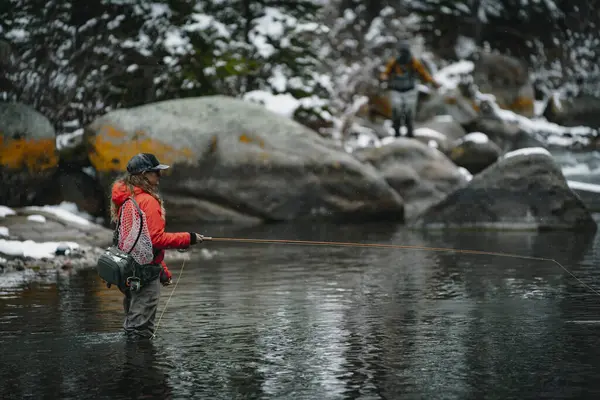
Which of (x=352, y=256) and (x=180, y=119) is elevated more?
(x=180, y=119)

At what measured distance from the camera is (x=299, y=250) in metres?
16.9

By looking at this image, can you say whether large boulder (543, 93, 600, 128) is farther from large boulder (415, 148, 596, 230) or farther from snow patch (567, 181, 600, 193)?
large boulder (415, 148, 596, 230)

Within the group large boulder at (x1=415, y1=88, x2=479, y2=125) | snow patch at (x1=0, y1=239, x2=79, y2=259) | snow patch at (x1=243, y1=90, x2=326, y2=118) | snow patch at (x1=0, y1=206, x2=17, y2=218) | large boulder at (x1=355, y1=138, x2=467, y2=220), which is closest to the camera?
snow patch at (x1=0, y1=239, x2=79, y2=259)

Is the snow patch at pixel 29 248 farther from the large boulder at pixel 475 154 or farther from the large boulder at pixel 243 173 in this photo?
the large boulder at pixel 475 154

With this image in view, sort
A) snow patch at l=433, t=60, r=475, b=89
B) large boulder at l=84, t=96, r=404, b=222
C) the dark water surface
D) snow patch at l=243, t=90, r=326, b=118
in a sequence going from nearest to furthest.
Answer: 1. the dark water surface
2. large boulder at l=84, t=96, r=404, b=222
3. snow patch at l=243, t=90, r=326, b=118
4. snow patch at l=433, t=60, r=475, b=89

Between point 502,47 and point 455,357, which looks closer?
point 455,357

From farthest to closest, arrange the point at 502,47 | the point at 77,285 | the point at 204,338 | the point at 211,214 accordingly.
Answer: the point at 502,47, the point at 211,214, the point at 77,285, the point at 204,338

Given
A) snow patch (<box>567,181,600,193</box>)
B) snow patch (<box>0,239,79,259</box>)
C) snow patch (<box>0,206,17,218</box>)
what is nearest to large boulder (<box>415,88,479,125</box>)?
snow patch (<box>567,181,600,193</box>)

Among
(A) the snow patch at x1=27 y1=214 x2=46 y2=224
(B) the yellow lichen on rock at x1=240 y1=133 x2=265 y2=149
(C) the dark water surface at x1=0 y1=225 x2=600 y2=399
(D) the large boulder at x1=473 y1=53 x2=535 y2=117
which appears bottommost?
(C) the dark water surface at x1=0 y1=225 x2=600 y2=399

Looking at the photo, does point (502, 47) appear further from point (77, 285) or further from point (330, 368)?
point (330, 368)

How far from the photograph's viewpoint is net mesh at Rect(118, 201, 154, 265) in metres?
8.38

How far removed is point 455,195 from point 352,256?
525cm

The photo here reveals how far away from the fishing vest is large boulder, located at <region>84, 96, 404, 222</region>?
15.4 ft

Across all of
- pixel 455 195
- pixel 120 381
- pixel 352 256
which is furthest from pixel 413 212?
pixel 120 381
